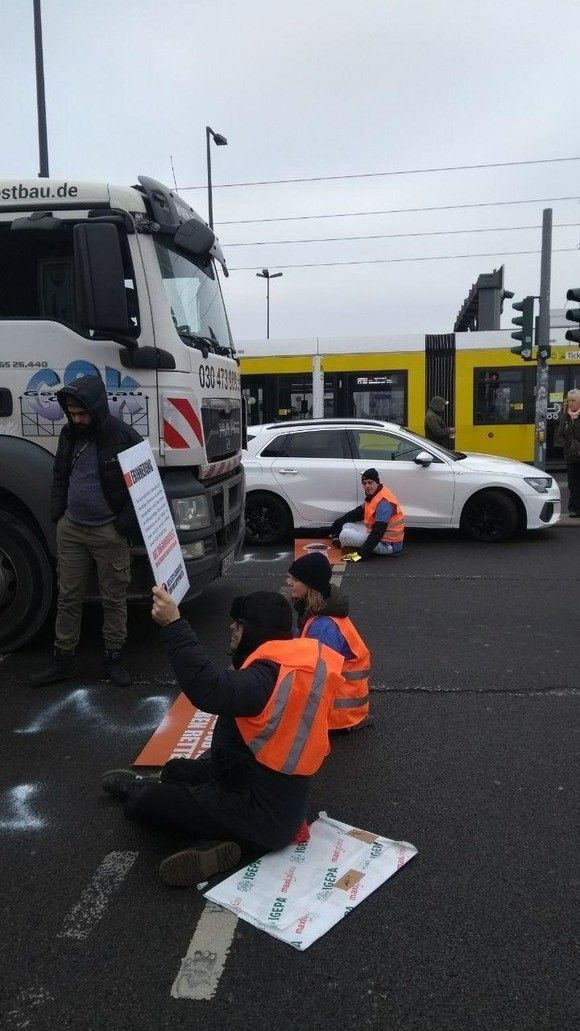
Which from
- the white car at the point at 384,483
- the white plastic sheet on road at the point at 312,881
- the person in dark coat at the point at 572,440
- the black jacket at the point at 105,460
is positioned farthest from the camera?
the person in dark coat at the point at 572,440

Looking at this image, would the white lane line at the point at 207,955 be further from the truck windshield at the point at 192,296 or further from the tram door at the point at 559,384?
the tram door at the point at 559,384

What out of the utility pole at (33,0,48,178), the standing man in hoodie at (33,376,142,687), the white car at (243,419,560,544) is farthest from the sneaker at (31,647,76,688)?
the utility pole at (33,0,48,178)

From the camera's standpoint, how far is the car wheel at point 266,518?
9867 millimetres

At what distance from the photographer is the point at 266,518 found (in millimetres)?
9906

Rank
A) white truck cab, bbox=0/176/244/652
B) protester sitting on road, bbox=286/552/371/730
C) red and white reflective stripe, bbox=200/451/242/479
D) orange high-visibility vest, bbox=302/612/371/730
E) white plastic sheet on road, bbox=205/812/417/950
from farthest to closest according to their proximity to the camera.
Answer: red and white reflective stripe, bbox=200/451/242/479 < white truck cab, bbox=0/176/244/652 < orange high-visibility vest, bbox=302/612/371/730 < protester sitting on road, bbox=286/552/371/730 < white plastic sheet on road, bbox=205/812/417/950

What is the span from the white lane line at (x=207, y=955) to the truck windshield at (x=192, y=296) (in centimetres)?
358

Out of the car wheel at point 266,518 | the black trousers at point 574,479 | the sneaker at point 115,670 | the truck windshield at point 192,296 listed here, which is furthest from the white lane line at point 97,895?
the black trousers at point 574,479

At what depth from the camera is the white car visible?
9562 mm

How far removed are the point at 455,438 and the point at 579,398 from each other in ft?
18.5

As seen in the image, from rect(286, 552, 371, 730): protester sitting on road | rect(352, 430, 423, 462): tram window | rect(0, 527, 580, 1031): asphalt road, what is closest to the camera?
rect(0, 527, 580, 1031): asphalt road

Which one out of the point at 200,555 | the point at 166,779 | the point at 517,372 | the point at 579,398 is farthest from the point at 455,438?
the point at 166,779

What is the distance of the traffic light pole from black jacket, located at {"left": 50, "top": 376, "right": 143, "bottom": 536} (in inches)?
408

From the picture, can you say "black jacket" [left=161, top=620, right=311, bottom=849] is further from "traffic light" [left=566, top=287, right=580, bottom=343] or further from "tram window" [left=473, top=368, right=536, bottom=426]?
"tram window" [left=473, top=368, right=536, bottom=426]

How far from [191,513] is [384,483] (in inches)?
191
